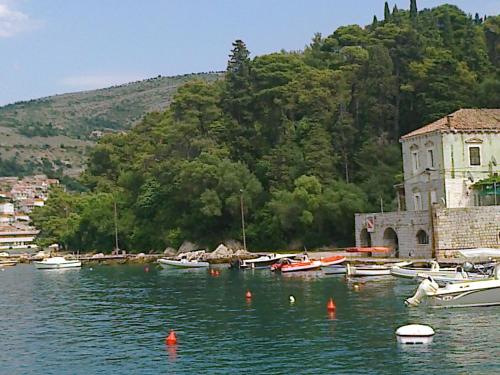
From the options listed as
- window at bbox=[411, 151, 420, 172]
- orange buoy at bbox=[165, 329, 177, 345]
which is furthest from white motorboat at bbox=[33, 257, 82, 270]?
orange buoy at bbox=[165, 329, 177, 345]

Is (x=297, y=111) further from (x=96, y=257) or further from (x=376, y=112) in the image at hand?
(x=96, y=257)

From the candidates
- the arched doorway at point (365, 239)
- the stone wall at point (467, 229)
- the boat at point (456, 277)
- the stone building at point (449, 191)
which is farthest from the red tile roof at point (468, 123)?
the boat at point (456, 277)

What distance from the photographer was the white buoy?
26.6 m

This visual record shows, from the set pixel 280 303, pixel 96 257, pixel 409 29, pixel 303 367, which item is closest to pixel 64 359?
pixel 303 367

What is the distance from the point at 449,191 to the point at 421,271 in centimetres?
1371

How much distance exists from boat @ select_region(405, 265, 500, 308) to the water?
0.54m

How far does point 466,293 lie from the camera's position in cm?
3375

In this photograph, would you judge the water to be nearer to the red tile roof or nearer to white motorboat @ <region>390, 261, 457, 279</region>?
white motorboat @ <region>390, 261, 457, 279</region>

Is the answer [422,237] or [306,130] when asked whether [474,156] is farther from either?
[306,130]

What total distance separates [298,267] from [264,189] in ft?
79.1

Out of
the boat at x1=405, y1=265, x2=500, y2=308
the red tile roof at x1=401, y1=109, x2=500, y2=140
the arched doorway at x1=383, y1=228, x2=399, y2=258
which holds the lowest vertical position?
the boat at x1=405, y1=265, x2=500, y2=308

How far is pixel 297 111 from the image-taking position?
83.2m

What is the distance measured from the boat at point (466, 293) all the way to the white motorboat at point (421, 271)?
284 inches

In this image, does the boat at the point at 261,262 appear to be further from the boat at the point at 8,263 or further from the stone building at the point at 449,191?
the boat at the point at 8,263
